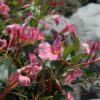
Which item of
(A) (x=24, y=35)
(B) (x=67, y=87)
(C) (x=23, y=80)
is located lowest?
(B) (x=67, y=87)

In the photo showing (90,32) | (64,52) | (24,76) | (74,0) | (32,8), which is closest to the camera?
(24,76)

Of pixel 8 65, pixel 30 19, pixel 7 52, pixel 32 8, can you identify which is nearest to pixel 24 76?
pixel 8 65

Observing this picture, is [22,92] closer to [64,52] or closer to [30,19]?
[64,52]

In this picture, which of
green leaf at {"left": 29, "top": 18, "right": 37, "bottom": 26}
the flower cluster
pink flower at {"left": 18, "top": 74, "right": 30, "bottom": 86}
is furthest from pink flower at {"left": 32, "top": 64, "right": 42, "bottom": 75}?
green leaf at {"left": 29, "top": 18, "right": 37, "bottom": 26}

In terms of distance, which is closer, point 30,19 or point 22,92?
point 22,92

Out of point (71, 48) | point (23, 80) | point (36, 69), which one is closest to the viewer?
point (23, 80)

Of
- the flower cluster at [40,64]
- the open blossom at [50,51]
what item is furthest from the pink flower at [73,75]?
the open blossom at [50,51]

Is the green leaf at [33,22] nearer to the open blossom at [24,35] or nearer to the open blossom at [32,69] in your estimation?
the open blossom at [24,35]

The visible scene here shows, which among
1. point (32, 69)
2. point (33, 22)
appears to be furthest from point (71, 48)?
point (33, 22)

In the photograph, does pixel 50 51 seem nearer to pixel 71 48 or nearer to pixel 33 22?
pixel 71 48
